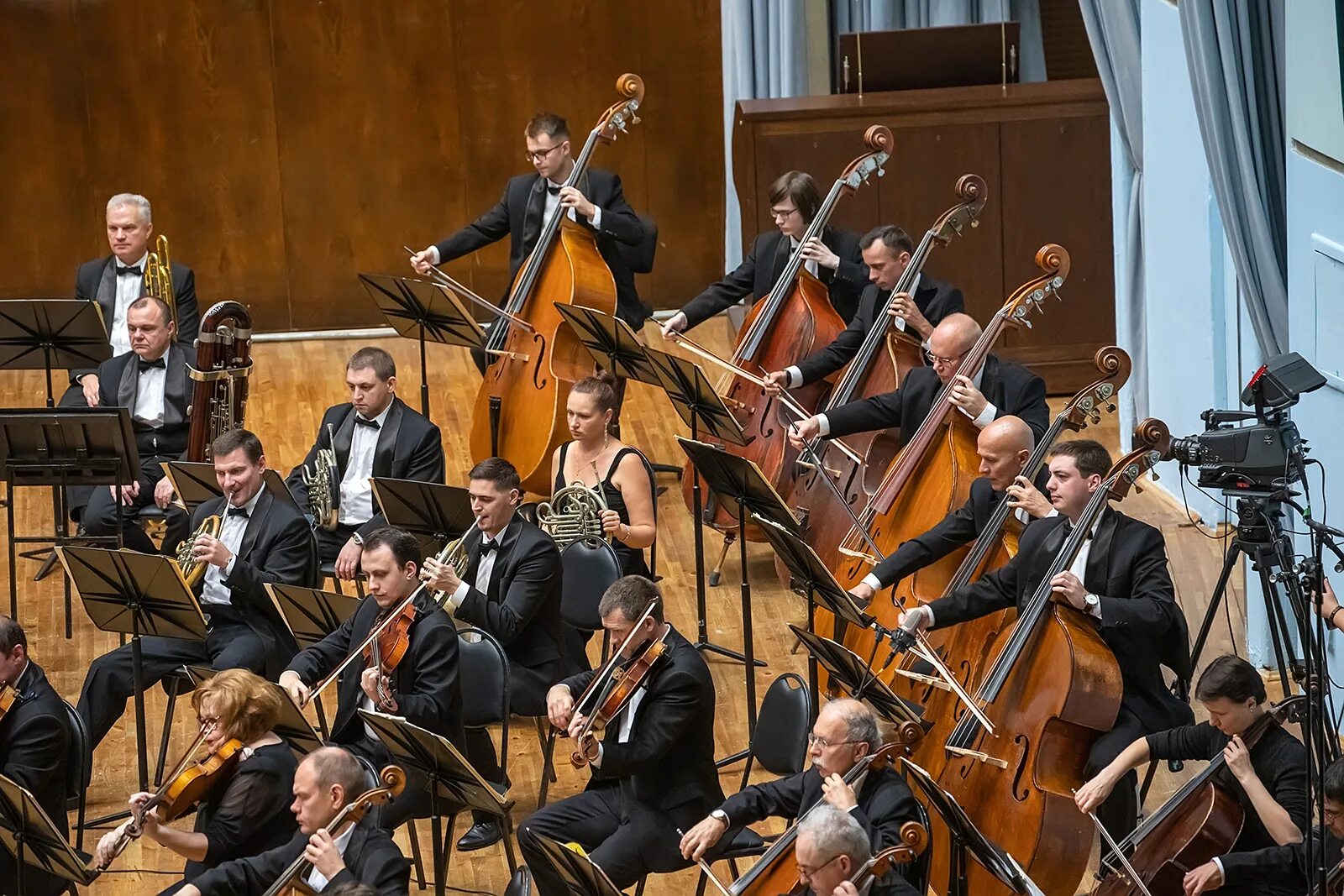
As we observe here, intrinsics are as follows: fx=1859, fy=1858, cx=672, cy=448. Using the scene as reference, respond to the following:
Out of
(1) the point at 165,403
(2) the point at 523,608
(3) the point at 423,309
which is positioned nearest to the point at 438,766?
(2) the point at 523,608

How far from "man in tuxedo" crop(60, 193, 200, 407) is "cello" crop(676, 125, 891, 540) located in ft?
8.05

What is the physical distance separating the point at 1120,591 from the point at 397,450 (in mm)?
2938

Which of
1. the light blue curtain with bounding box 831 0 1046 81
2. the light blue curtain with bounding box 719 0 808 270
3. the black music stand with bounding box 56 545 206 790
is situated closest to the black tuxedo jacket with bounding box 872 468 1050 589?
the black music stand with bounding box 56 545 206 790

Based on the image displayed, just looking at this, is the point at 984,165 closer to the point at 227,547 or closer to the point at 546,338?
the point at 546,338

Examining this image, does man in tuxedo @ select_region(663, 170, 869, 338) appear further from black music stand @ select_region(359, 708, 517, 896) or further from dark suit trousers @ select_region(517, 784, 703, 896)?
black music stand @ select_region(359, 708, 517, 896)

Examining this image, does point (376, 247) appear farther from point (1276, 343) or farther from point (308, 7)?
point (1276, 343)

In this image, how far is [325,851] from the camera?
182 inches

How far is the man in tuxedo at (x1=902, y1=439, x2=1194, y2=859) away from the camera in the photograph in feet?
17.5

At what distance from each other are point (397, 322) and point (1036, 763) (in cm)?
380

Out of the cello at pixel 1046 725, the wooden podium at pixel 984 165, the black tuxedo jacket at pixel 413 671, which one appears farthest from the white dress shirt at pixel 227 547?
the wooden podium at pixel 984 165

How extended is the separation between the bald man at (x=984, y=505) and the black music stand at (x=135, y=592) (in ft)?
6.76

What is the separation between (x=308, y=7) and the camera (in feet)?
37.4

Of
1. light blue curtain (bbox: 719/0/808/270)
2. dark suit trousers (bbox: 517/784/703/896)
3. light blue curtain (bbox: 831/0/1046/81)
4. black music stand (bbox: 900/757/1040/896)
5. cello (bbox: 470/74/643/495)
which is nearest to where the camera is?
black music stand (bbox: 900/757/1040/896)

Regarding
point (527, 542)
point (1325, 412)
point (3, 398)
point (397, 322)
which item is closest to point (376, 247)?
point (3, 398)
